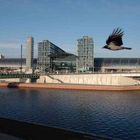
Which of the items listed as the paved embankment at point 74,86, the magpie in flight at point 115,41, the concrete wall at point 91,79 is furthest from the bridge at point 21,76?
the magpie in flight at point 115,41

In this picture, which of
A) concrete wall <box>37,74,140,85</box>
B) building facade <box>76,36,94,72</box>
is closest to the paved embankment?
concrete wall <box>37,74,140,85</box>

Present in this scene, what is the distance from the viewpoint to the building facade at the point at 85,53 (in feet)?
582

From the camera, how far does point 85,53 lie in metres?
180

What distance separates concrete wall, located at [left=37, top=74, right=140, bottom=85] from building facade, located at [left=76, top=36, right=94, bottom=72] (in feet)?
154

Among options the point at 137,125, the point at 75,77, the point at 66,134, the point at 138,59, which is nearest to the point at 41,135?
the point at 66,134

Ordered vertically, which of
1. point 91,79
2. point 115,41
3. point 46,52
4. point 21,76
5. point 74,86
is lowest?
point 74,86

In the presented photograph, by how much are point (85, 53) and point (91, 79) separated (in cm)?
5920

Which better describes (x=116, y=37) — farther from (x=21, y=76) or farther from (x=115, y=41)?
(x=21, y=76)

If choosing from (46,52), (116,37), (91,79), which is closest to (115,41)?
(116,37)

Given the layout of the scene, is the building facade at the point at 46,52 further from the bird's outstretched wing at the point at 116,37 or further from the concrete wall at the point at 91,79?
the bird's outstretched wing at the point at 116,37

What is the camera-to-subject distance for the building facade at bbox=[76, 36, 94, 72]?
177 m

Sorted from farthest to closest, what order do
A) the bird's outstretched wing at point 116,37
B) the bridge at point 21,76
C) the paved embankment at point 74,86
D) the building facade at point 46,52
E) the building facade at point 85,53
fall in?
the building facade at point 46,52 < the building facade at point 85,53 < the bridge at point 21,76 < the paved embankment at point 74,86 < the bird's outstretched wing at point 116,37

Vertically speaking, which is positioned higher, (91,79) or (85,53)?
(85,53)

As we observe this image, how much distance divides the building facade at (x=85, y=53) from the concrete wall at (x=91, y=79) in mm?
46915
